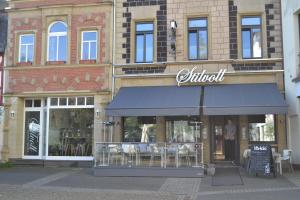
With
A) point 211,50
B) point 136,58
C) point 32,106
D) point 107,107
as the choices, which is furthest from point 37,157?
point 211,50

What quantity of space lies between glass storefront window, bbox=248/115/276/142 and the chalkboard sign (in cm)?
297

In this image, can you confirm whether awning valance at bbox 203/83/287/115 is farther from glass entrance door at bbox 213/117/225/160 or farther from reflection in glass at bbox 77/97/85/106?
reflection in glass at bbox 77/97/85/106

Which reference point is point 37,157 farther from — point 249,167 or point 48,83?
point 249,167

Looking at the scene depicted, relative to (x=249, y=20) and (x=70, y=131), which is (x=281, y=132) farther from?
(x=70, y=131)

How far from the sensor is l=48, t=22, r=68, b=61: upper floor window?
2077cm

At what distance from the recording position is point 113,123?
19.4 metres

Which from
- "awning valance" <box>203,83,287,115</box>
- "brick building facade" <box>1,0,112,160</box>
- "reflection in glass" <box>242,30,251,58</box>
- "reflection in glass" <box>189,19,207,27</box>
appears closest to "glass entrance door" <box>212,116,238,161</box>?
"awning valance" <box>203,83,287,115</box>

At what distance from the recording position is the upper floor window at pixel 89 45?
2041 cm

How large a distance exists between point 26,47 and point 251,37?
10.6 meters

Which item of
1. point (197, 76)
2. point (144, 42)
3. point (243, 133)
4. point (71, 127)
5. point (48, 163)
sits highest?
point (144, 42)

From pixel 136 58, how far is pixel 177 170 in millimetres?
6162

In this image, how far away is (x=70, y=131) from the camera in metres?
20.7

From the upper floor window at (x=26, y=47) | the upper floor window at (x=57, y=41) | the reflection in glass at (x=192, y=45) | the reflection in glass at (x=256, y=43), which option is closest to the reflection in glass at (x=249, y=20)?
the reflection in glass at (x=256, y=43)

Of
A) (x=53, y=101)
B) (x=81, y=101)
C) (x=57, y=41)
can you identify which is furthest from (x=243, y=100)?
(x=57, y=41)
